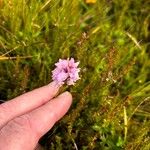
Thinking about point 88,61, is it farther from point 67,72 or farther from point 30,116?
point 30,116

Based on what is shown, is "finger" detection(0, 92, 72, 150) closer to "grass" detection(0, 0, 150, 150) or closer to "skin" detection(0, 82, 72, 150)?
"skin" detection(0, 82, 72, 150)

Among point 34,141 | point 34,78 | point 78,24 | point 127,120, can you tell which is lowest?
point 127,120

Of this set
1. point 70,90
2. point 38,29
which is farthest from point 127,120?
point 38,29

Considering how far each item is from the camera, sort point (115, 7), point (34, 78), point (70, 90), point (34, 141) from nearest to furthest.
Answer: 1. point (34, 141)
2. point (70, 90)
3. point (34, 78)
4. point (115, 7)

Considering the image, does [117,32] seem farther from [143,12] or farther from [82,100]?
[82,100]

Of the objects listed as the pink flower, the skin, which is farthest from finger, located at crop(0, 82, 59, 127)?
the pink flower

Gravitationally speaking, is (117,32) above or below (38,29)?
below
